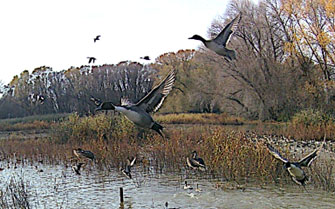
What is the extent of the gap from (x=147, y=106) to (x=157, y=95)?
0.23 m

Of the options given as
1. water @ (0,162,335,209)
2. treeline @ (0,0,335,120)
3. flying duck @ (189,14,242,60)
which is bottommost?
water @ (0,162,335,209)

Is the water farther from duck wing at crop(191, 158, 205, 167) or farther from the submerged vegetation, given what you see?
duck wing at crop(191, 158, 205, 167)

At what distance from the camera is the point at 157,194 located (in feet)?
31.3

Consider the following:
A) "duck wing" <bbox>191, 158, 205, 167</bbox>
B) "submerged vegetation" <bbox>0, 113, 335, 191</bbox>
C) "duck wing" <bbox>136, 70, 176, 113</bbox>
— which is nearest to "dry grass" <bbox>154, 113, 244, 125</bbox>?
"submerged vegetation" <bbox>0, 113, 335, 191</bbox>

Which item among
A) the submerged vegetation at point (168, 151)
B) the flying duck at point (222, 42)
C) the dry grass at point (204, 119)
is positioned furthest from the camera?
the dry grass at point (204, 119)

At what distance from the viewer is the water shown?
28.4 feet

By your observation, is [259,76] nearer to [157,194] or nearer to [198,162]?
[157,194]

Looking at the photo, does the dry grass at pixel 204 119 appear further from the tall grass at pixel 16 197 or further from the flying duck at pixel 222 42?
the flying duck at pixel 222 42

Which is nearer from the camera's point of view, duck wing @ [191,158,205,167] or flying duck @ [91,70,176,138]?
flying duck @ [91,70,176,138]

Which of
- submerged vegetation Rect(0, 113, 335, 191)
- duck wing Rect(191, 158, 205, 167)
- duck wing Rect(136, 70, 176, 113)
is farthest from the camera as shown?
submerged vegetation Rect(0, 113, 335, 191)

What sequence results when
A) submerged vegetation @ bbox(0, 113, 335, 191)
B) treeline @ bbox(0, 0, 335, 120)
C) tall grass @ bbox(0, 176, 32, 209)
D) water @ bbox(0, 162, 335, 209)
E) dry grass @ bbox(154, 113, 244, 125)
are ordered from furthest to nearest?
dry grass @ bbox(154, 113, 244, 125), treeline @ bbox(0, 0, 335, 120), submerged vegetation @ bbox(0, 113, 335, 191), water @ bbox(0, 162, 335, 209), tall grass @ bbox(0, 176, 32, 209)

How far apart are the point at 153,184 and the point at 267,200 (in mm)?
2939

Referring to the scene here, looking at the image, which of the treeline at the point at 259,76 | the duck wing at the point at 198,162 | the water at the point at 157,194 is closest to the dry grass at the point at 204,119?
the treeline at the point at 259,76

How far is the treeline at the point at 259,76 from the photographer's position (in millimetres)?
29594
